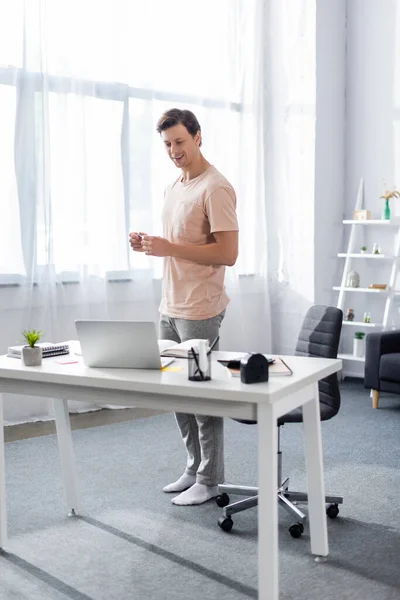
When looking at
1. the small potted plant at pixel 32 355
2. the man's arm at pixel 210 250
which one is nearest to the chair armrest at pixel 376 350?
the man's arm at pixel 210 250

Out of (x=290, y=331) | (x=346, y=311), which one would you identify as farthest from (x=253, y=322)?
(x=346, y=311)

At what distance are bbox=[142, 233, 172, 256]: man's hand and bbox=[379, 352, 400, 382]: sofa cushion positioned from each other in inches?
106

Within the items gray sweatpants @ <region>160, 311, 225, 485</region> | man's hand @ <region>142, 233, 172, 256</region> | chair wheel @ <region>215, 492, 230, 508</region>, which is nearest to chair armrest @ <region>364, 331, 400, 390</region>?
gray sweatpants @ <region>160, 311, 225, 485</region>

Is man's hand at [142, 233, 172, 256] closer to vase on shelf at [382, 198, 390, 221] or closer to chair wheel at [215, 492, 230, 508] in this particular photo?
chair wheel at [215, 492, 230, 508]

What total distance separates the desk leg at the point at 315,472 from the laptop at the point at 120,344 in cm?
60

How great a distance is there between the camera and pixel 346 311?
7035mm

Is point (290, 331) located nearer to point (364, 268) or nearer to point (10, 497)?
point (364, 268)

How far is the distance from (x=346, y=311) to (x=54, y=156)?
291cm

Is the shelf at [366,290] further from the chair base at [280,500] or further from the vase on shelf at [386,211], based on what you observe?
the chair base at [280,500]

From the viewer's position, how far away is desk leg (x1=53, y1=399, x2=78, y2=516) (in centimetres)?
355

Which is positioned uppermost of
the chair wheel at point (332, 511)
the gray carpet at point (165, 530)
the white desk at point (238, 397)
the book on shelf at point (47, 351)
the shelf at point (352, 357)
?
the book on shelf at point (47, 351)

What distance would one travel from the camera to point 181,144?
11.6 feet

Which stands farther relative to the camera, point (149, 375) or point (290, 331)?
point (290, 331)

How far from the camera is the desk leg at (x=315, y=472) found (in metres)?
3.06
